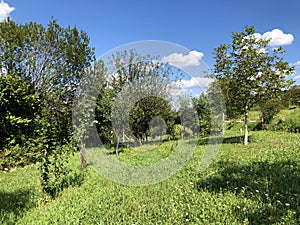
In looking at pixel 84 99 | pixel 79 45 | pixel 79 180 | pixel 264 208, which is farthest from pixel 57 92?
pixel 264 208

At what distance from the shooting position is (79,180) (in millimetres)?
7305

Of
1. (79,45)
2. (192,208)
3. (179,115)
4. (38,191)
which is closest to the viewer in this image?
(192,208)

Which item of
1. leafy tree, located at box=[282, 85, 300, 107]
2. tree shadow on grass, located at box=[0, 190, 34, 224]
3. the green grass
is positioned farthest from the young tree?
leafy tree, located at box=[282, 85, 300, 107]

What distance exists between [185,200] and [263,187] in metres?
1.65

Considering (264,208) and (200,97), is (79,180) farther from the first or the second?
(200,97)

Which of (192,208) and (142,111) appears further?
(142,111)

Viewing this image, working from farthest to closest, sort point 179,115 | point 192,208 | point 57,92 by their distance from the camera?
point 179,115 < point 57,92 < point 192,208

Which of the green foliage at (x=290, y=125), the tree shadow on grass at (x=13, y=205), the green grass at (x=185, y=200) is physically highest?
the green foliage at (x=290, y=125)

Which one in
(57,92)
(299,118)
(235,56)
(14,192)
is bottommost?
(14,192)

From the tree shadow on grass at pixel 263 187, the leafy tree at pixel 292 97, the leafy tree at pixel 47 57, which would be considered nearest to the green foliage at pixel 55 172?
the tree shadow on grass at pixel 263 187

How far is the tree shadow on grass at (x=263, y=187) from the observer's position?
3.59m

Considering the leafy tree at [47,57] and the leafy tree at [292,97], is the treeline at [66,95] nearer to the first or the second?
the leafy tree at [47,57]

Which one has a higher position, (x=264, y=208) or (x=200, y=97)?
(x=200, y=97)

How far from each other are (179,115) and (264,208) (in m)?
19.8
